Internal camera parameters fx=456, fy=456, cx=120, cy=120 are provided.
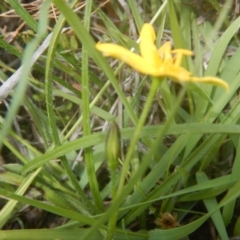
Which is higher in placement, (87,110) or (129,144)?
(87,110)

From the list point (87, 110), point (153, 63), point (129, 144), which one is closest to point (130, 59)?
point (153, 63)

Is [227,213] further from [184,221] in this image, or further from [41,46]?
[41,46]

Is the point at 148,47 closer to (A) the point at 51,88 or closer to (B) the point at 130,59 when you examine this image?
(B) the point at 130,59

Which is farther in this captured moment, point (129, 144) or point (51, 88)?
point (129, 144)

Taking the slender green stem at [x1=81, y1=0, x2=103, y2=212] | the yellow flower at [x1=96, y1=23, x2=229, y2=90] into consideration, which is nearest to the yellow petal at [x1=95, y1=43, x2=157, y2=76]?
the yellow flower at [x1=96, y1=23, x2=229, y2=90]

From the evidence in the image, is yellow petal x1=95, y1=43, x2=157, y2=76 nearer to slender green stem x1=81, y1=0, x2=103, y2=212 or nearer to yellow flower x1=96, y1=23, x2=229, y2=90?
yellow flower x1=96, y1=23, x2=229, y2=90

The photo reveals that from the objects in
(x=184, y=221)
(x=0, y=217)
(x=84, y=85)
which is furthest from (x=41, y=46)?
(x=184, y=221)
